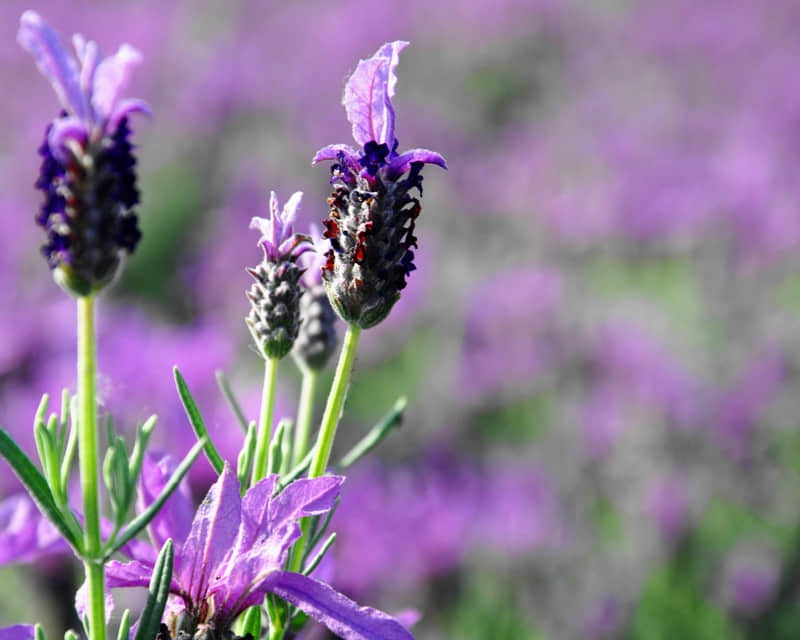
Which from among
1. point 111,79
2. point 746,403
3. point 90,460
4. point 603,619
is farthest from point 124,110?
point 746,403

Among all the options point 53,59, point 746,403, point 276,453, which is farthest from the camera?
point 746,403

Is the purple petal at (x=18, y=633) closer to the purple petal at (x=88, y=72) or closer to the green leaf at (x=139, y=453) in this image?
the green leaf at (x=139, y=453)

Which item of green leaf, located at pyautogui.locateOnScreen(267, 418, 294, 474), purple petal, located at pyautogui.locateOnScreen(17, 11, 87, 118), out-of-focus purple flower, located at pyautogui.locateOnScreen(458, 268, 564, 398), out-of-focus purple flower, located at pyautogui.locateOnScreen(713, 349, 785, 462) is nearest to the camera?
purple petal, located at pyautogui.locateOnScreen(17, 11, 87, 118)

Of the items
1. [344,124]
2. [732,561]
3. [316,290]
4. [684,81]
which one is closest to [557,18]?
[684,81]

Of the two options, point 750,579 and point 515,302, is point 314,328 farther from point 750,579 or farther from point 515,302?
point 515,302

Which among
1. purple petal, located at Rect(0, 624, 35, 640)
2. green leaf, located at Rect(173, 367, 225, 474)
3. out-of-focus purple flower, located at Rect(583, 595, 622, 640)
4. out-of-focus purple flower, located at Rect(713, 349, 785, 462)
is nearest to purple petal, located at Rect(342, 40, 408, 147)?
green leaf, located at Rect(173, 367, 225, 474)

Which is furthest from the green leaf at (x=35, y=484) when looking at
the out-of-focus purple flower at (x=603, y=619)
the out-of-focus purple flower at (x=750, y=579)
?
the out-of-focus purple flower at (x=750, y=579)

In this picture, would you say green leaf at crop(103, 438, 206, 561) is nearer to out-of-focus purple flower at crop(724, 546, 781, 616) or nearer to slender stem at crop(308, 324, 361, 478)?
slender stem at crop(308, 324, 361, 478)
